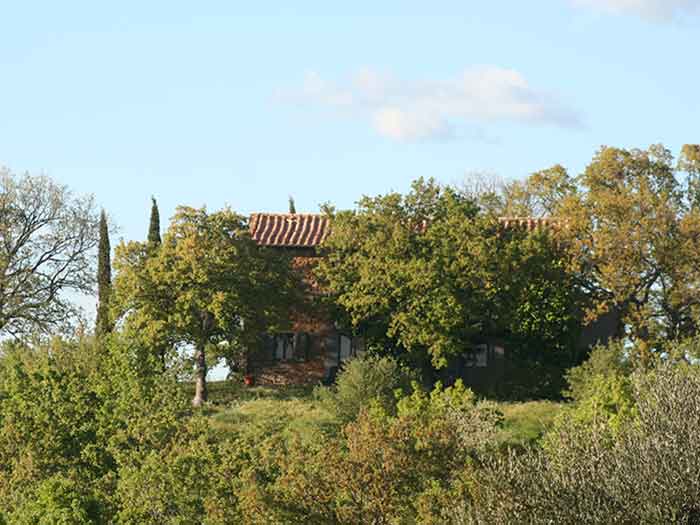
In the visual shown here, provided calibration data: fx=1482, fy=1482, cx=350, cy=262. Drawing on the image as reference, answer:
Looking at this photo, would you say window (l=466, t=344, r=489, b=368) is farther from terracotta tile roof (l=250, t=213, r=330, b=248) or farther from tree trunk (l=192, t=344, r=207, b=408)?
tree trunk (l=192, t=344, r=207, b=408)

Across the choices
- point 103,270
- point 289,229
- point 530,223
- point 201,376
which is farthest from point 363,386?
point 103,270

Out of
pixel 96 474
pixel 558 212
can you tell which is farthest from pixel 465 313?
pixel 96 474

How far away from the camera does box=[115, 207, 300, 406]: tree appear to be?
70875mm

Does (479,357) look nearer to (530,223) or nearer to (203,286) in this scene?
(530,223)

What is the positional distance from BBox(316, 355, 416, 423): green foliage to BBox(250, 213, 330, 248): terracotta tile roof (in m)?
8.78

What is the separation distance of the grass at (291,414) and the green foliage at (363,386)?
0.79 meters

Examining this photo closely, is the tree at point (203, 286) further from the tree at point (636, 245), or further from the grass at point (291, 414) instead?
the tree at point (636, 245)

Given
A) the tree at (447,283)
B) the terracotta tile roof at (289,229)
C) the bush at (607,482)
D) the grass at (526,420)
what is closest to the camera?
the bush at (607,482)

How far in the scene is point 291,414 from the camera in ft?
225

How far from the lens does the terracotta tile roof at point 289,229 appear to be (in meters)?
75.6

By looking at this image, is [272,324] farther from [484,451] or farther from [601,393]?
[484,451]

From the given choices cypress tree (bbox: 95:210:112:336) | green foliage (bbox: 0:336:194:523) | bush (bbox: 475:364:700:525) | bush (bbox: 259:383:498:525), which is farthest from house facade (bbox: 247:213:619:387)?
bush (bbox: 475:364:700:525)

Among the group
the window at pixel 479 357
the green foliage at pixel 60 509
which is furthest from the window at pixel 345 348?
the green foliage at pixel 60 509

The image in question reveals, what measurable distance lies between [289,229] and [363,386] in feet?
42.1
